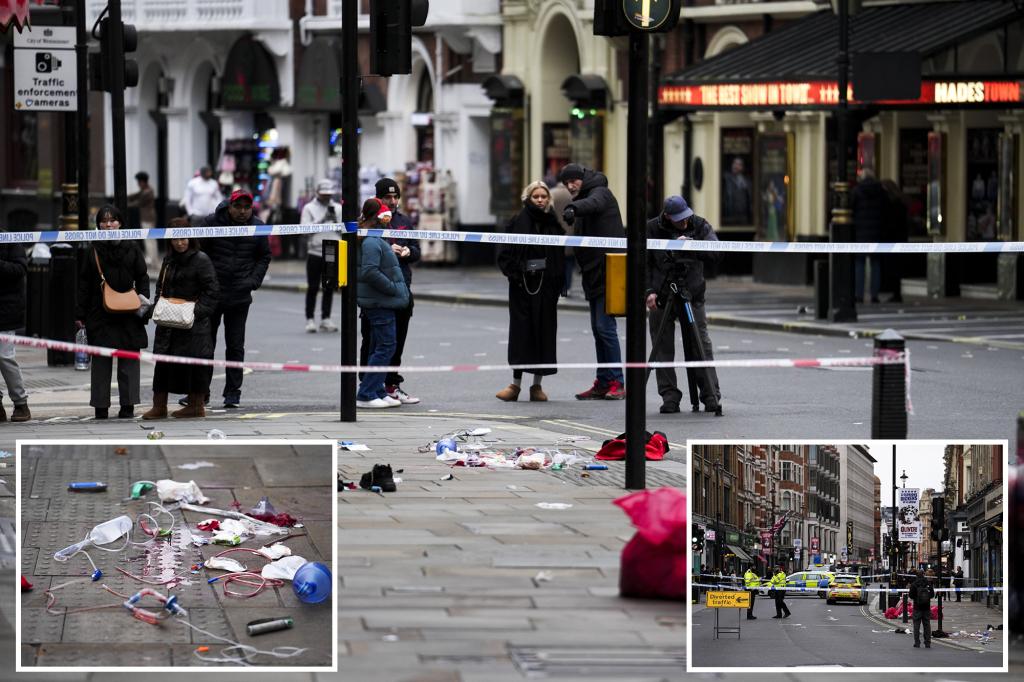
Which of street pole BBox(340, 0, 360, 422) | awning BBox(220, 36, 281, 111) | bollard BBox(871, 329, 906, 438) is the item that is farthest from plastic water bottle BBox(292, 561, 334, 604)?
awning BBox(220, 36, 281, 111)

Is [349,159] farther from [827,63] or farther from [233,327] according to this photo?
[827,63]

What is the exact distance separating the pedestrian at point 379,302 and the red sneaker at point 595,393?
149 centimetres

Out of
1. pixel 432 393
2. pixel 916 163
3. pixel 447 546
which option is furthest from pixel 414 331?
pixel 447 546

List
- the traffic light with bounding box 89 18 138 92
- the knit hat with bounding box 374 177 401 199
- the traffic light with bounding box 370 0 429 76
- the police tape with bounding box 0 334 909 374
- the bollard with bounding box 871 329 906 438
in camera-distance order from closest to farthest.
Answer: the bollard with bounding box 871 329 906 438, the police tape with bounding box 0 334 909 374, the traffic light with bounding box 370 0 429 76, the knit hat with bounding box 374 177 401 199, the traffic light with bounding box 89 18 138 92

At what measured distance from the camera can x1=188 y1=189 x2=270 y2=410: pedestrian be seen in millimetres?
15266

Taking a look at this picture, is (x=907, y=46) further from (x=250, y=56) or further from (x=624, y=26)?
(x=250, y=56)

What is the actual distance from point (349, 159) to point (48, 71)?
7.43 metres

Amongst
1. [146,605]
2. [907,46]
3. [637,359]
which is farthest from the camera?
[907,46]

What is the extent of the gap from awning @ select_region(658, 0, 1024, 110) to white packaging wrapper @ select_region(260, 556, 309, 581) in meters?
17.1

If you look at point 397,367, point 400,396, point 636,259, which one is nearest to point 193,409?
point 400,396

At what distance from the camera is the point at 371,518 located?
9305 mm

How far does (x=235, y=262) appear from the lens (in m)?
15.4

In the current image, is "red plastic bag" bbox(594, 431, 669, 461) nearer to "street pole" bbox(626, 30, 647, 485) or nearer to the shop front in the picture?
"street pole" bbox(626, 30, 647, 485)

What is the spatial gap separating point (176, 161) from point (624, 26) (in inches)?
1387
